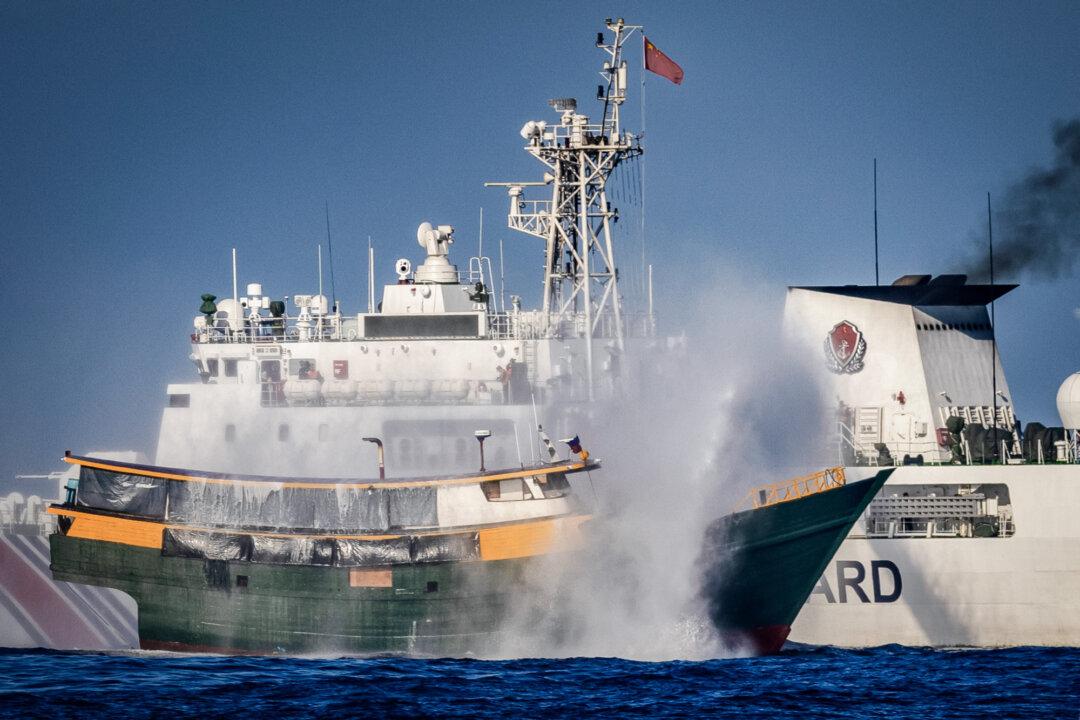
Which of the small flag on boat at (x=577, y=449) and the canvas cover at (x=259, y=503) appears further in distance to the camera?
the canvas cover at (x=259, y=503)

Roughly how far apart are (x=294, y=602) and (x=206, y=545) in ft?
6.65

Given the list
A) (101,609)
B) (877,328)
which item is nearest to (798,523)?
(877,328)

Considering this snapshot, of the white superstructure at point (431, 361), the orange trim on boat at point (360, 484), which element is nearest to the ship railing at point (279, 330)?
the white superstructure at point (431, 361)

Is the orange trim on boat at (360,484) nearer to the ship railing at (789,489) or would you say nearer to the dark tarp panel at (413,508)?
the dark tarp panel at (413,508)

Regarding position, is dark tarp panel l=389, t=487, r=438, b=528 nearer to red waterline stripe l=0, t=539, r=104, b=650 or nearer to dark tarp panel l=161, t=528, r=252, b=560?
dark tarp panel l=161, t=528, r=252, b=560

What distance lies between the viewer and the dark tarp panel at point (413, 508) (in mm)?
28812

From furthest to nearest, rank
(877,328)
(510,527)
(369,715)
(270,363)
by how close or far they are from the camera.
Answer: (270,363), (877,328), (510,527), (369,715)

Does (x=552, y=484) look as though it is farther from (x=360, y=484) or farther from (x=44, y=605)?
(x=44, y=605)

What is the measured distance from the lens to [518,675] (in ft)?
83.3

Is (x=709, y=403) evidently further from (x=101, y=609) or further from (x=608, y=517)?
(x=101, y=609)

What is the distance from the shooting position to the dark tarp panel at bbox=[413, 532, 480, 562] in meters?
28.2

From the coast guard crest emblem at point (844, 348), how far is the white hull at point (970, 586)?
4.80 metres

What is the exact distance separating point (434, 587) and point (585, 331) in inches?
444

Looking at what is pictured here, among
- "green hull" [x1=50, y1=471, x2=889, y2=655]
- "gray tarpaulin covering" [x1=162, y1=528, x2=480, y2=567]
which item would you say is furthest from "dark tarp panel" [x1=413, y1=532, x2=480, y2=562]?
"green hull" [x1=50, y1=471, x2=889, y2=655]
